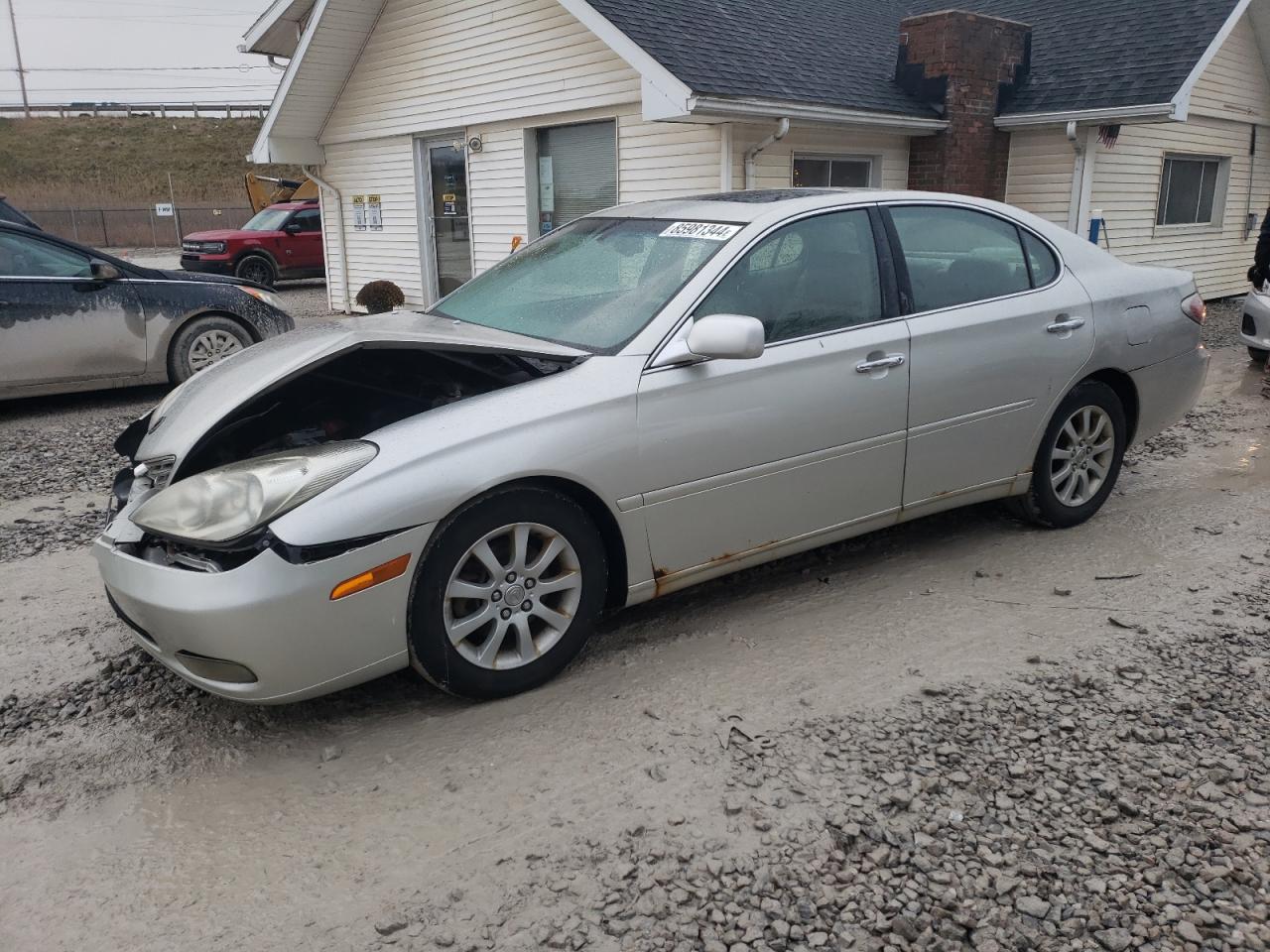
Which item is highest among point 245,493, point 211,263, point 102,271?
point 102,271

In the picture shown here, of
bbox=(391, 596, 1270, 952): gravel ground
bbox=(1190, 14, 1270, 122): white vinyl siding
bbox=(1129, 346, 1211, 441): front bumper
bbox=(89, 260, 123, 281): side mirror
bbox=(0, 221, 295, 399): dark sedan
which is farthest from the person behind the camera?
bbox=(1190, 14, 1270, 122): white vinyl siding

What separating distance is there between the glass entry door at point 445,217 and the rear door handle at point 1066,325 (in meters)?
9.92

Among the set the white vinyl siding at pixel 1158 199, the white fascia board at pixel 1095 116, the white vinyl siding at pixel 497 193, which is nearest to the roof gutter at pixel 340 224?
the white vinyl siding at pixel 497 193

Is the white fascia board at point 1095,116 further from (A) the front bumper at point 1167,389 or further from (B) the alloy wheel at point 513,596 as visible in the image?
(B) the alloy wheel at point 513,596

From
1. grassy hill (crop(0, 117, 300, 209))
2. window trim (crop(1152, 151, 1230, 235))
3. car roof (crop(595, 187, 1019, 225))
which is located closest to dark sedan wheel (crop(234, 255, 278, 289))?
window trim (crop(1152, 151, 1230, 235))

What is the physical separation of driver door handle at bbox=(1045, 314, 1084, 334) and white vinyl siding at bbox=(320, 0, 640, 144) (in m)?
6.89

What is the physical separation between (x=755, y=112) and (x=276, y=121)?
8244mm

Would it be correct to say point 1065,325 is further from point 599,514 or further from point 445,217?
point 445,217

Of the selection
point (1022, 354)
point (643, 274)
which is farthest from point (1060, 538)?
point (643, 274)

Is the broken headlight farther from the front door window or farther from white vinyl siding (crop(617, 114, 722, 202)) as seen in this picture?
the front door window

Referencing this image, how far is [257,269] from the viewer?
21.3 meters

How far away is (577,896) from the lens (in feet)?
8.14

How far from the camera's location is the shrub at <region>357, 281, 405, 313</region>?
14.0 m

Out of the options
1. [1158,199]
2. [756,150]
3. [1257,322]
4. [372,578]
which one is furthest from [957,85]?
[372,578]
